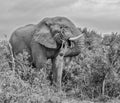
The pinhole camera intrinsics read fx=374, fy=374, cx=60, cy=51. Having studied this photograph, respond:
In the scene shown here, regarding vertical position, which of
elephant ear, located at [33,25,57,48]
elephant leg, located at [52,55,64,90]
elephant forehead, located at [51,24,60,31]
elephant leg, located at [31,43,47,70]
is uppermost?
elephant forehead, located at [51,24,60,31]

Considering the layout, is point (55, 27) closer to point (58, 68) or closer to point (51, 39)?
point (51, 39)

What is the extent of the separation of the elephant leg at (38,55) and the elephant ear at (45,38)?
0.17m

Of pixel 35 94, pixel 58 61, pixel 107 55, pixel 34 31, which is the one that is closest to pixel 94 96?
pixel 107 55

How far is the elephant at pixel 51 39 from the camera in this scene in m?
9.61

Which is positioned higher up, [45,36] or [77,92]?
[45,36]

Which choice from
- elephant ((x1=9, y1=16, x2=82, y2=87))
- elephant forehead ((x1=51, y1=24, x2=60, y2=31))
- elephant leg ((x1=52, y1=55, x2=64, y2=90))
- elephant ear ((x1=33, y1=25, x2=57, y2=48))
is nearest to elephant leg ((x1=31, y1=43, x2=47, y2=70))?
elephant ((x1=9, y1=16, x2=82, y2=87))

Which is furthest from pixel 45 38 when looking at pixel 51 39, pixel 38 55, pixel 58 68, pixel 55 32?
pixel 58 68

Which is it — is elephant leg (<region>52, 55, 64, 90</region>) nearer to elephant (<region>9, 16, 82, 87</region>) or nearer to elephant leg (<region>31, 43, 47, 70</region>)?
elephant (<region>9, 16, 82, 87</region>)

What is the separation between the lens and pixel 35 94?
5664 millimetres

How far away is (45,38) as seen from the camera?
9.86m

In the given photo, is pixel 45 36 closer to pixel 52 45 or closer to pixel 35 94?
pixel 52 45

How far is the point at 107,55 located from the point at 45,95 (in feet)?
10.7

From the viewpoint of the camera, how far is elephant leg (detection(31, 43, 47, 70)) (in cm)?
988

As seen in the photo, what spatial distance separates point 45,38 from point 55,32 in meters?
0.33
